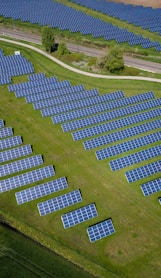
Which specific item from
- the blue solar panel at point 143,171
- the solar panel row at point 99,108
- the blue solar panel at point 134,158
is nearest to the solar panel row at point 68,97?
the solar panel row at point 99,108

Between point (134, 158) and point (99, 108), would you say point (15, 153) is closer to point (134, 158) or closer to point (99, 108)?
point (99, 108)

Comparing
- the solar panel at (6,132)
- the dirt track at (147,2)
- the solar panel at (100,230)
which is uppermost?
the dirt track at (147,2)

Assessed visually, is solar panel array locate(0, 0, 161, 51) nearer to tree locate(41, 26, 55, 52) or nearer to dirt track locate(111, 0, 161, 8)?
dirt track locate(111, 0, 161, 8)

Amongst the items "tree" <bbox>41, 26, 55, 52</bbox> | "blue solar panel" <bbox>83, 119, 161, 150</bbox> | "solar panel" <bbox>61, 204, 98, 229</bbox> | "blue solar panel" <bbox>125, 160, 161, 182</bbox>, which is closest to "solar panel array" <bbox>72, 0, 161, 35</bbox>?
"tree" <bbox>41, 26, 55, 52</bbox>

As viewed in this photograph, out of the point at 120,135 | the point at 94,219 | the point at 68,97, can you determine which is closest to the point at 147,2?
the point at 68,97

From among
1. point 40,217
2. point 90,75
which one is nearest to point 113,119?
point 90,75

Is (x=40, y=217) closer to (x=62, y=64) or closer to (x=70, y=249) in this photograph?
(x=70, y=249)

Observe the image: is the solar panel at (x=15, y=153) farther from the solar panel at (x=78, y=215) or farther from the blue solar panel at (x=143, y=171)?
the blue solar panel at (x=143, y=171)

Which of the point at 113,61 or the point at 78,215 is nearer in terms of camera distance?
the point at 78,215
